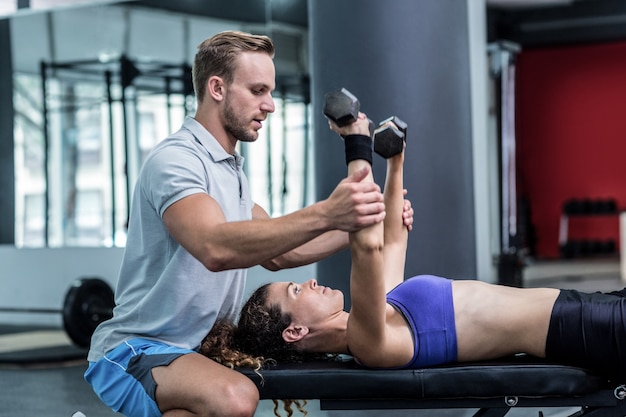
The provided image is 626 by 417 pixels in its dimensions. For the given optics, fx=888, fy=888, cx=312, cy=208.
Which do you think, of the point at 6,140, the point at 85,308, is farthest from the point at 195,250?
the point at 6,140

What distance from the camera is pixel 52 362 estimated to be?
15.4 ft

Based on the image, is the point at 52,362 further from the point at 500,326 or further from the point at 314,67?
the point at 500,326

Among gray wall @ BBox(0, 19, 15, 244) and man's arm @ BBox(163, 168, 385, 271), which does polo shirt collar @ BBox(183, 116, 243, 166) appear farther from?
gray wall @ BBox(0, 19, 15, 244)

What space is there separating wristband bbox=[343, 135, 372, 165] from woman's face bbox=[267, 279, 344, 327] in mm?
483

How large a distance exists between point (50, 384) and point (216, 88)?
8.15 ft

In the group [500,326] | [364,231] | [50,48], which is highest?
[50,48]

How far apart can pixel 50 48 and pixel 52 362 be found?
10.1 ft

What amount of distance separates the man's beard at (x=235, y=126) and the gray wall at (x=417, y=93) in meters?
1.26

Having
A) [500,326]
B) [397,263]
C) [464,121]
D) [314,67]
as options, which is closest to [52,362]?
[314,67]

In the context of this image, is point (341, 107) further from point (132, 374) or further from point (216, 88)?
point (132, 374)

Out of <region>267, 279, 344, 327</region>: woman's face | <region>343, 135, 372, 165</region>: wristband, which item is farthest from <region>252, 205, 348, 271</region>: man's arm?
<region>343, 135, 372, 165</region>: wristband

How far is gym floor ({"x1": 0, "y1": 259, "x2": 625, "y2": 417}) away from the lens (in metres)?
3.30

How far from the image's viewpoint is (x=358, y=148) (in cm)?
181

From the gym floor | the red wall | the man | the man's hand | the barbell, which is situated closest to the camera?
the man's hand
